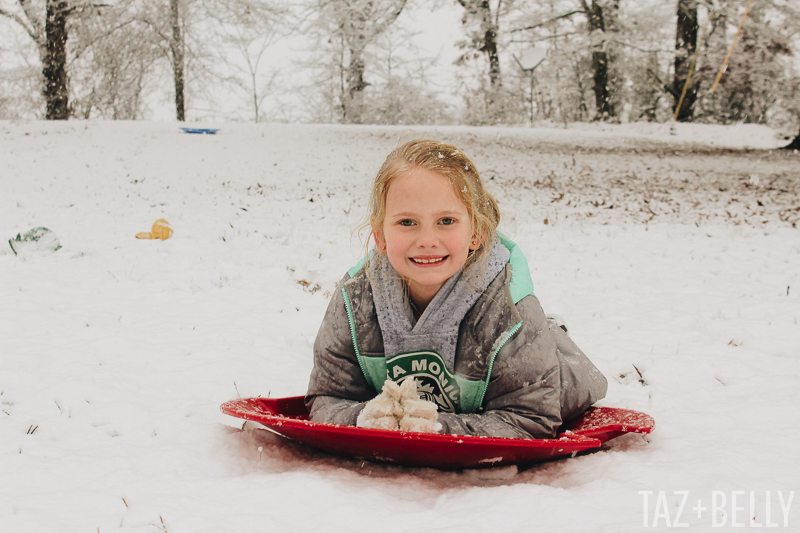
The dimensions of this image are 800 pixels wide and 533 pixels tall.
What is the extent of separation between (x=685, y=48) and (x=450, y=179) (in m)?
19.1

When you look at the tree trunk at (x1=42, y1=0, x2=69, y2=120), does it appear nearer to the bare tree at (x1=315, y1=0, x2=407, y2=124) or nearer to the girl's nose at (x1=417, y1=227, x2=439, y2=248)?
the bare tree at (x1=315, y1=0, x2=407, y2=124)

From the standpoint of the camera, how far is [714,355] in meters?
3.16

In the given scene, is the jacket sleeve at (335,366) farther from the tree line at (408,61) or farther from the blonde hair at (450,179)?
the tree line at (408,61)

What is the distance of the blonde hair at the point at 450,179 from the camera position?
198cm

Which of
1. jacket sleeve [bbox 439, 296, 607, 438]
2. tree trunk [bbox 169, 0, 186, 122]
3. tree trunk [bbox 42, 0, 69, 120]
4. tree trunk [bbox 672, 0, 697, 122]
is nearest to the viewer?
jacket sleeve [bbox 439, 296, 607, 438]

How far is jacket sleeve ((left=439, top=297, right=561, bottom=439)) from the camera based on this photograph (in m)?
1.95

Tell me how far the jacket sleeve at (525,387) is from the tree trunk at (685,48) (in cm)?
1595

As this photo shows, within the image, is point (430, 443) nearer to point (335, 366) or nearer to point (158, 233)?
point (335, 366)

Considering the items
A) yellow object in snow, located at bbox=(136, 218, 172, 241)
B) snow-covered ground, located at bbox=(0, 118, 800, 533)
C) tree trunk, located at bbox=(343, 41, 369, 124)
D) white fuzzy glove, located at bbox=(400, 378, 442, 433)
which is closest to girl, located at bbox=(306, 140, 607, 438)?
white fuzzy glove, located at bbox=(400, 378, 442, 433)

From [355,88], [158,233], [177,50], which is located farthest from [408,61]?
[158,233]

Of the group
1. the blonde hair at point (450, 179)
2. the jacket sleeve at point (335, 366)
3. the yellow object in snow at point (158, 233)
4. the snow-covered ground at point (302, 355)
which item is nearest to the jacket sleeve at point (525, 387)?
the snow-covered ground at point (302, 355)

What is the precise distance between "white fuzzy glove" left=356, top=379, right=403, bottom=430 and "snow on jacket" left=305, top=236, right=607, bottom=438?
0.50 feet

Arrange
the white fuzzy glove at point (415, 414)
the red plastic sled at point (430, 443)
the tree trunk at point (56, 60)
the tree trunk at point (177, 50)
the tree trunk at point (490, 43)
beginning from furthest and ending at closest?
the tree trunk at point (490, 43)
the tree trunk at point (177, 50)
the tree trunk at point (56, 60)
the white fuzzy glove at point (415, 414)
the red plastic sled at point (430, 443)

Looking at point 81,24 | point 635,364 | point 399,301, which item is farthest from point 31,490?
point 81,24
